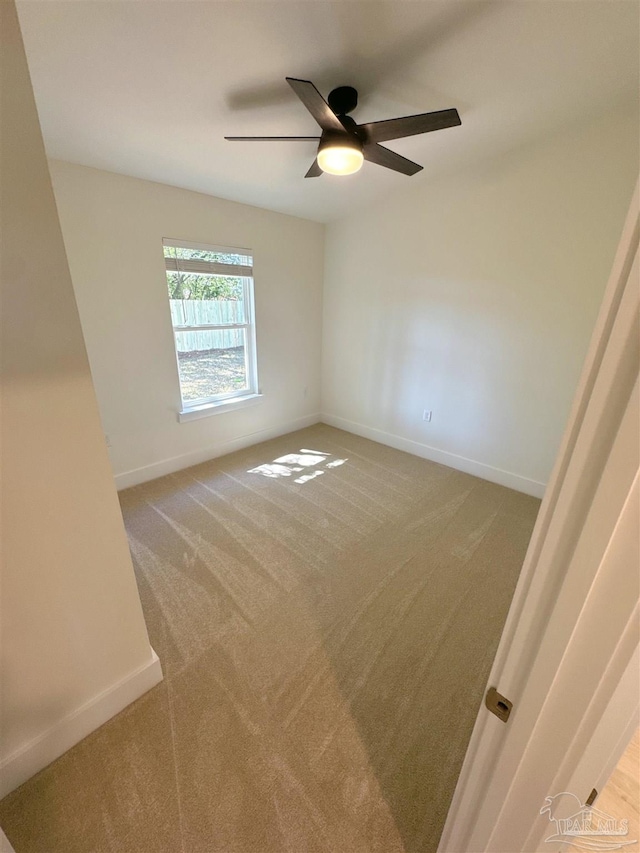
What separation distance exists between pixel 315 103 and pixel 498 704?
6.62 ft

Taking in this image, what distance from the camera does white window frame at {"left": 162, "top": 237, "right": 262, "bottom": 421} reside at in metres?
2.75

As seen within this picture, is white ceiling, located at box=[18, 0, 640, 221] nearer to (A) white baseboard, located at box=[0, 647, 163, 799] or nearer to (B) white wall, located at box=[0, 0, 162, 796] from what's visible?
(B) white wall, located at box=[0, 0, 162, 796]

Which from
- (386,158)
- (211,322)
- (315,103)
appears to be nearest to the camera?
(315,103)

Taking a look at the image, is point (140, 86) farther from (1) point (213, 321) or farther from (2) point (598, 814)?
(2) point (598, 814)

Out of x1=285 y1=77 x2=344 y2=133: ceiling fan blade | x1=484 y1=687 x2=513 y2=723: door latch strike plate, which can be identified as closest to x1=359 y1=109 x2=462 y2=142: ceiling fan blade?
x1=285 y1=77 x2=344 y2=133: ceiling fan blade

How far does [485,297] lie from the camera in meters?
2.82

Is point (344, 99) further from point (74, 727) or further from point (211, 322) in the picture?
A: point (74, 727)

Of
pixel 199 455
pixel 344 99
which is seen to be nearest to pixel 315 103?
pixel 344 99

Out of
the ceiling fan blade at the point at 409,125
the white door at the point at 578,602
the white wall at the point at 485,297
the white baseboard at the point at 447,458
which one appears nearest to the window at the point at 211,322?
the white wall at the point at 485,297

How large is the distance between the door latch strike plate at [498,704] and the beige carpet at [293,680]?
936mm

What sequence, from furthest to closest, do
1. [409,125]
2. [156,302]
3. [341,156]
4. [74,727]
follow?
1. [156,302]
2. [341,156]
3. [409,125]
4. [74,727]

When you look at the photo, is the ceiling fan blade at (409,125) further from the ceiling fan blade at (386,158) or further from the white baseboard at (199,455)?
the white baseboard at (199,455)

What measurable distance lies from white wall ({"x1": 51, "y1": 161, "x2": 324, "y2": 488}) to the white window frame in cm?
6

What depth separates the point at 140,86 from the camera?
1.53 meters
